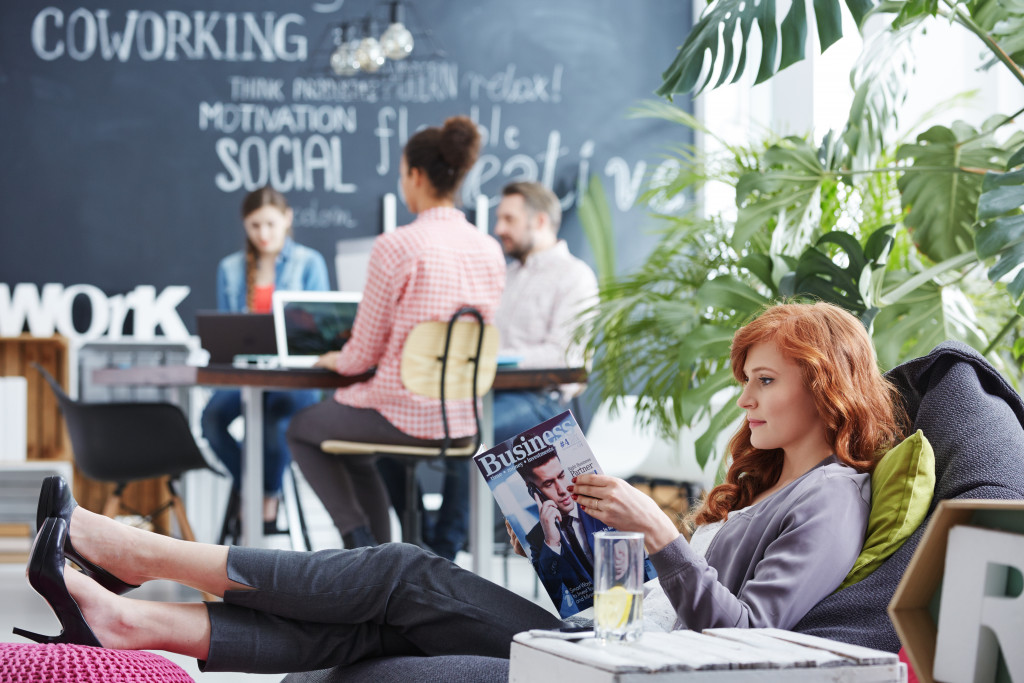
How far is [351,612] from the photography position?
162cm

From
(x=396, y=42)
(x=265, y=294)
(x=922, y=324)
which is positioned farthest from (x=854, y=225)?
(x=396, y=42)

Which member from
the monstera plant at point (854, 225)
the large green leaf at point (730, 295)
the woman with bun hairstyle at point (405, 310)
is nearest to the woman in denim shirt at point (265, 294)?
the woman with bun hairstyle at point (405, 310)

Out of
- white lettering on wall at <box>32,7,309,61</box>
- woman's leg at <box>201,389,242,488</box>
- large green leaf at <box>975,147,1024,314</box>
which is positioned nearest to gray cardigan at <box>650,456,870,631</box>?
large green leaf at <box>975,147,1024,314</box>

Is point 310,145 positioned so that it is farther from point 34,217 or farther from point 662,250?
point 662,250

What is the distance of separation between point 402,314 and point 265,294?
1.68 metres

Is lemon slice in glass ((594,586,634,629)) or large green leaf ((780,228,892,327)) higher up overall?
large green leaf ((780,228,892,327))

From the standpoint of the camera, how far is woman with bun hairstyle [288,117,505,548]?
307 cm

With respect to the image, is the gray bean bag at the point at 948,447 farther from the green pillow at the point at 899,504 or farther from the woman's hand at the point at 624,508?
the woman's hand at the point at 624,508

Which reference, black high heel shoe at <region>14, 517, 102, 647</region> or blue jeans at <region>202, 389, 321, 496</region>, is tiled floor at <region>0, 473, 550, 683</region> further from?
black high heel shoe at <region>14, 517, 102, 647</region>

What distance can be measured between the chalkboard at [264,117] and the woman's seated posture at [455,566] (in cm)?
402

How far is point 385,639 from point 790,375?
2.36 feet

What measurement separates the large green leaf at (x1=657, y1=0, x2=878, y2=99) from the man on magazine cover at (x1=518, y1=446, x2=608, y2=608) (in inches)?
34.8

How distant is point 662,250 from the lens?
114 inches

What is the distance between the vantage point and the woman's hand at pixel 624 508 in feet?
4.27
